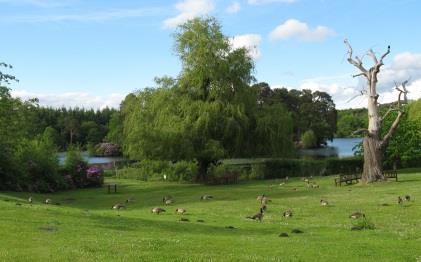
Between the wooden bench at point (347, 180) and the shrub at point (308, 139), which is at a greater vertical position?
the shrub at point (308, 139)

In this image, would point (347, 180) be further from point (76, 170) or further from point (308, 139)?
point (308, 139)

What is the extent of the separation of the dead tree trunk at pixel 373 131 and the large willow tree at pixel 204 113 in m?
10.9

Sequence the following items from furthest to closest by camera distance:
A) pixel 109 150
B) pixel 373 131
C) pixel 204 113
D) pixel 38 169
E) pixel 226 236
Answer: pixel 109 150, pixel 204 113, pixel 38 169, pixel 373 131, pixel 226 236

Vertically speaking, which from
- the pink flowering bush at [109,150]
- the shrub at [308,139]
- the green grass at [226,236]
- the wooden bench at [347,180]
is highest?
the shrub at [308,139]

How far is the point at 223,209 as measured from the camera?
27719 millimetres

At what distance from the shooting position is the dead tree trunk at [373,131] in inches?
1561

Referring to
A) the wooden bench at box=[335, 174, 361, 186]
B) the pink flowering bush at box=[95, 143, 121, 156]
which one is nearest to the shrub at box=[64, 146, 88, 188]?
the wooden bench at box=[335, 174, 361, 186]

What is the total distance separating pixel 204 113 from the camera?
48438 millimetres

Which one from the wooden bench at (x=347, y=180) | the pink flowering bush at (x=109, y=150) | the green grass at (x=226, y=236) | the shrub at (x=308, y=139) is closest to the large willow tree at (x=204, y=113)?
the wooden bench at (x=347, y=180)

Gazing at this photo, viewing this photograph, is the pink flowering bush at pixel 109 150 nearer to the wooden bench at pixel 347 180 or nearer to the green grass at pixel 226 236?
the wooden bench at pixel 347 180

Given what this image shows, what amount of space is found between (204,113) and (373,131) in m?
15.4

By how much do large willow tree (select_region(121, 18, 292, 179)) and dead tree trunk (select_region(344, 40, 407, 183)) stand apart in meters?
10.9

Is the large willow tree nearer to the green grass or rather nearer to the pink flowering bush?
the green grass

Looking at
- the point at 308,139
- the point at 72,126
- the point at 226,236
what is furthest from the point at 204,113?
the point at 72,126
